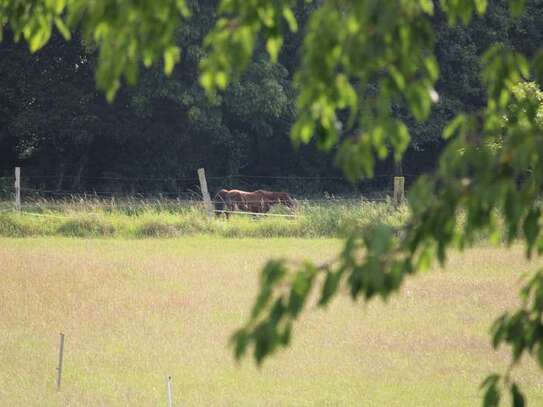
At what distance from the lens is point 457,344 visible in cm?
1384

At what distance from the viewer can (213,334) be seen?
47.3 ft

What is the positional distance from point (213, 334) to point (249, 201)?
15787 millimetres

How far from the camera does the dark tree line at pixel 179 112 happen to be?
38031 millimetres

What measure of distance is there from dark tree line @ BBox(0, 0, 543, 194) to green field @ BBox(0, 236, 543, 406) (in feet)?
52.6

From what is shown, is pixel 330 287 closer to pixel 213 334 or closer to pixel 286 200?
pixel 213 334

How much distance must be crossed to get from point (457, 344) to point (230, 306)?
4074 mm

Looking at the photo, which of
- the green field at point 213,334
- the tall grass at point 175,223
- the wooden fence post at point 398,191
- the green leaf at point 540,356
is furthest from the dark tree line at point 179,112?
the green leaf at point 540,356

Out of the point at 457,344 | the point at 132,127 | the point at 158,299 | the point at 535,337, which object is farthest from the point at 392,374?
the point at 132,127

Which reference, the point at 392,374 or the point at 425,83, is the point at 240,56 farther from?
the point at 392,374

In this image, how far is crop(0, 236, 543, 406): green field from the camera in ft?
36.5

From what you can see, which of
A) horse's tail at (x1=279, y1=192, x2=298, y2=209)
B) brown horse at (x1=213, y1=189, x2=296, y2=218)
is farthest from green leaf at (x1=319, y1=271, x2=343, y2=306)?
horse's tail at (x1=279, y1=192, x2=298, y2=209)

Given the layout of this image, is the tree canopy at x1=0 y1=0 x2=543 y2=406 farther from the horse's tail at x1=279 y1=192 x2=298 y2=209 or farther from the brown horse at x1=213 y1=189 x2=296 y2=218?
the horse's tail at x1=279 y1=192 x2=298 y2=209

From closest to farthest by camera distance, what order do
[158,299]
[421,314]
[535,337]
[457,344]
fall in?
1. [535,337]
2. [457,344]
3. [421,314]
4. [158,299]

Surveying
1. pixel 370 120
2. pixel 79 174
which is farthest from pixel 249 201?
pixel 370 120
